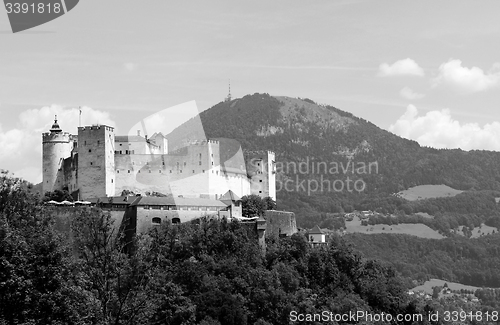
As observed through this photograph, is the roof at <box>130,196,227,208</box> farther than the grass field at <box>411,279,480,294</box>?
No

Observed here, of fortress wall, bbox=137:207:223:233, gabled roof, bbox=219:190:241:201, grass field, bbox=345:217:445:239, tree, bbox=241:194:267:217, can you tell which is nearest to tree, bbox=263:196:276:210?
tree, bbox=241:194:267:217

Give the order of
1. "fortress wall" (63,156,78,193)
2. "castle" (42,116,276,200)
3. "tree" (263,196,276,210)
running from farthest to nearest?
"tree" (263,196,276,210) → "fortress wall" (63,156,78,193) → "castle" (42,116,276,200)

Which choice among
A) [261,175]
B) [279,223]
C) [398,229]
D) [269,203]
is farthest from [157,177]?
[398,229]

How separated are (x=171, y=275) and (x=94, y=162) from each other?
18.9m

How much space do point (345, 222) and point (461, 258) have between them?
28841mm

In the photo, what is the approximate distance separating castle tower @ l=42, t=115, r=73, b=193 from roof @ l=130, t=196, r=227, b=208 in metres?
11.0

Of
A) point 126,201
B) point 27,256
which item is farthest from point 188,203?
point 27,256

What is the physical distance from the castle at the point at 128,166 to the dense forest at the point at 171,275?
32.1 ft

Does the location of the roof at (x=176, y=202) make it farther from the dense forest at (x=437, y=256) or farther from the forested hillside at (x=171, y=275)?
the dense forest at (x=437, y=256)

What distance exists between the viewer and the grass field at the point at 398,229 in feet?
624

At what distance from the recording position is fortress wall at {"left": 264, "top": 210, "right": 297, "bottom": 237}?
245 ft

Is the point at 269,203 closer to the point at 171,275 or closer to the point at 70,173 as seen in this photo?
the point at 70,173

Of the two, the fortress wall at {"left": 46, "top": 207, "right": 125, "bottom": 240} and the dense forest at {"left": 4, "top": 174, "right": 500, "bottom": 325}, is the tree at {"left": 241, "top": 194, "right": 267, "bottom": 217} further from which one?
the fortress wall at {"left": 46, "top": 207, "right": 125, "bottom": 240}

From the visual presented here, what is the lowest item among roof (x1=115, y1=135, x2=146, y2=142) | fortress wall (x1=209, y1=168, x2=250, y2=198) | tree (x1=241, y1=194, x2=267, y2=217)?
tree (x1=241, y1=194, x2=267, y2=217)
